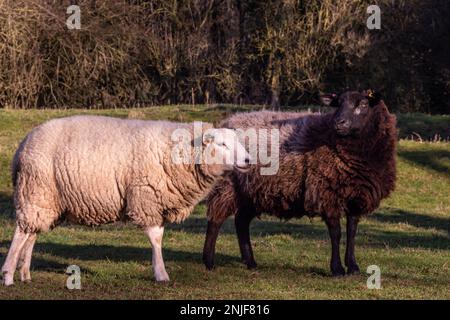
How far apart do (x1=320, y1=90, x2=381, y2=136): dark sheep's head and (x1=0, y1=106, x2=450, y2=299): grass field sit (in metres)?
1.82

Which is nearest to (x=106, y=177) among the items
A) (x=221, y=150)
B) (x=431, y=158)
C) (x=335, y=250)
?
(x=221, y=150)

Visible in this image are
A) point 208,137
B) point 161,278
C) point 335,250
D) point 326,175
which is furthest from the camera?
point 326,175

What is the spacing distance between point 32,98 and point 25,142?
21.6 metres

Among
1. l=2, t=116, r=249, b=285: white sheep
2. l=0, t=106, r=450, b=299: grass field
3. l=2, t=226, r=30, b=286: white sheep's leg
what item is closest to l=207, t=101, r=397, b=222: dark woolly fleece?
l=0, t=106, r=450, b=299: grass field

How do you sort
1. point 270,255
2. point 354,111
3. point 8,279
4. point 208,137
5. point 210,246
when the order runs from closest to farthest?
point 8,279 → point 208,137 → point 354,111 → point 210,246 → point 270,255

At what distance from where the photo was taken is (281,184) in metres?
12.8

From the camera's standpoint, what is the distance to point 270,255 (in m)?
14.1

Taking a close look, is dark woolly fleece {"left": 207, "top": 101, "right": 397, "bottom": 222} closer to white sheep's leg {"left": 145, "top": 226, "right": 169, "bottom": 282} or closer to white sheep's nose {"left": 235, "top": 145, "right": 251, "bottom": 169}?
white sheep's nose {"left": 235, "top": 145, "right": 251, "bottom": 169}

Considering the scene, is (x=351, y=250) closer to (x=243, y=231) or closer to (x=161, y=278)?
(x=243, y=231)

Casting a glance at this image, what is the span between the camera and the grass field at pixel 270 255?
1098 centimetres

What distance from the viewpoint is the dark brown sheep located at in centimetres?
1261

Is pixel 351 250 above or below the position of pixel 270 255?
above

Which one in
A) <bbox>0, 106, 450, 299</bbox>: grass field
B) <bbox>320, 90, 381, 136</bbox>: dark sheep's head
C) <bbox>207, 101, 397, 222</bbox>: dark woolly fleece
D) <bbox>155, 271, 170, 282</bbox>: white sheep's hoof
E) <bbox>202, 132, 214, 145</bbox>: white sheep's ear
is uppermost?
<bbox>320, 90, 381, 136</bbox>: dark sheep's head

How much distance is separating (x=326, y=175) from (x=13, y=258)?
12.9ft
